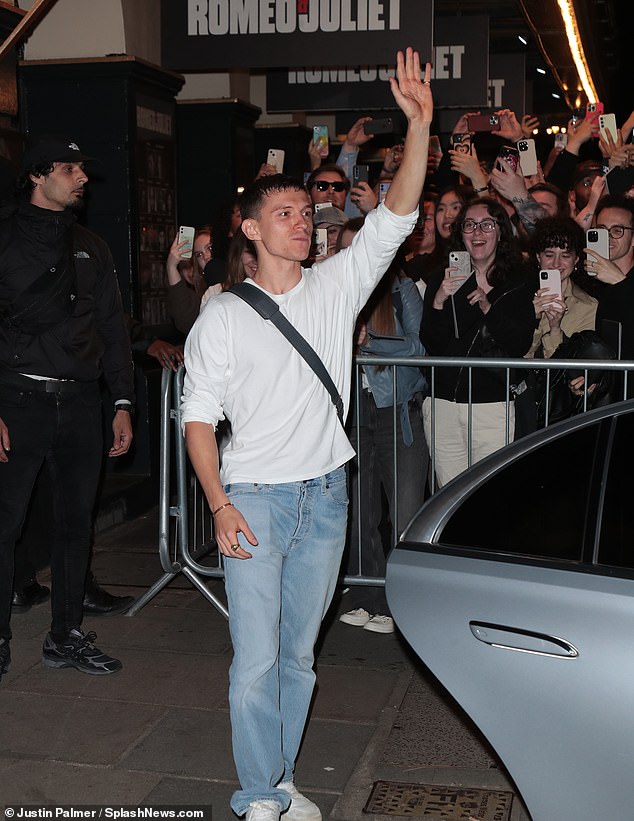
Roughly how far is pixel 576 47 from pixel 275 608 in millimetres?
13450

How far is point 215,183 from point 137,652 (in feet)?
25.5

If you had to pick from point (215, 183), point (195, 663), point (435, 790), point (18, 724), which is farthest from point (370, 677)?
point (215, 183)

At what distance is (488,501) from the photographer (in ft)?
10.2

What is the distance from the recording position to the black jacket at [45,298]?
521 cm

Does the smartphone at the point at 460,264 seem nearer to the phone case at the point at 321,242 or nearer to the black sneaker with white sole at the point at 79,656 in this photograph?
the phone case at the point at 321,242

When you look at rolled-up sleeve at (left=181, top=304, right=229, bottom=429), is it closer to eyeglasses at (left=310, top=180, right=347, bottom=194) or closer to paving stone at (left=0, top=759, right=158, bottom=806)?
paving stone at (left=0, top=759, right=158, bottom=806)

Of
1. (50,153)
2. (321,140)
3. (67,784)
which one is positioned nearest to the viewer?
(67,784)

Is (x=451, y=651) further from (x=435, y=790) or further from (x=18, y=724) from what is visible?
(x=18, y=724)

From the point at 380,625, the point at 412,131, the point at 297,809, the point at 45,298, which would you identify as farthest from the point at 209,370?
the point at 380,625

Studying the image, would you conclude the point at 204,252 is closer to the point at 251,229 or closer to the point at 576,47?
the point at 251,229

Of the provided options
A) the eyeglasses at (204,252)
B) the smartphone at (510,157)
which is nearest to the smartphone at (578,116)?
the smartphone at (510,157)

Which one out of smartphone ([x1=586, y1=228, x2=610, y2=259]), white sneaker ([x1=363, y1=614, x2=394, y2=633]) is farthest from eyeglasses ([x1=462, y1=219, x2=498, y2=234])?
white sneaker ([x1=363, y1=614, x2=394, y2=633])

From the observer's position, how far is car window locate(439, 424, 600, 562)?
294 centimetres

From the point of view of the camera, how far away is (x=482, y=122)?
880 cm
